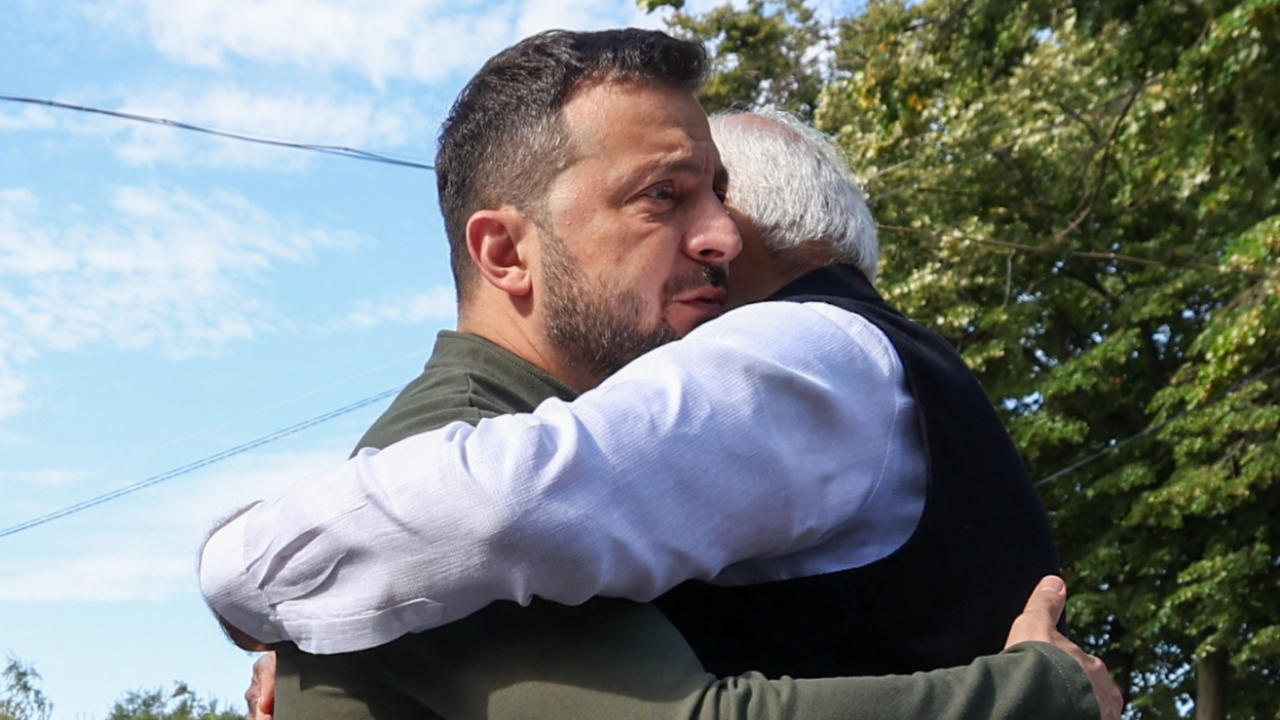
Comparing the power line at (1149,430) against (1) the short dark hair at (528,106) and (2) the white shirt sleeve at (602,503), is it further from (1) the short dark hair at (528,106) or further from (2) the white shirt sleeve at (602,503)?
(2) the white shirt sleeve at (602,503)

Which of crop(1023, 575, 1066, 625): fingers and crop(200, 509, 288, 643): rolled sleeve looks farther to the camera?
crop(1023, 575, 1066, 625): fingers

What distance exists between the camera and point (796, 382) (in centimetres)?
171

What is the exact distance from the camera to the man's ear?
2.29m

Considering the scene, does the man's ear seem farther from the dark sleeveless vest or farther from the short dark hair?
the dark sleeveless vest

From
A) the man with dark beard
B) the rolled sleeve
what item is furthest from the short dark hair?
the rolled sleeve

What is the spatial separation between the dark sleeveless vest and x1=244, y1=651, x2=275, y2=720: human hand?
0.73 m

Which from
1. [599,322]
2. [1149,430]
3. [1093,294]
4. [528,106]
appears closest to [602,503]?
[599,322]

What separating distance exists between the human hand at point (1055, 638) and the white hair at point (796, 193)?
0.58 metres

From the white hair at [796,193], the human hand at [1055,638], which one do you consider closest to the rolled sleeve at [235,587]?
the human hand at [1055,638]

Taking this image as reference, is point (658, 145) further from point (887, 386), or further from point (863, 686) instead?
point (863, 686)

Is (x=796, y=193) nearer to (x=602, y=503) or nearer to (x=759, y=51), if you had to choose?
(x=602, y=503)

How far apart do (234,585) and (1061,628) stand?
102 centimetres

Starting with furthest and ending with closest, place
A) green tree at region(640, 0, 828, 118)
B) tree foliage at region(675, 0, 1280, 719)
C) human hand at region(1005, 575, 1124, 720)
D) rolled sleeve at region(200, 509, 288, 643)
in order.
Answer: green tree at region(640, 0, 828, 118) < tree foliage at region(675, 0, 1280, 719) < human hand at region(1005, 575, 1124, 720) < rolled sleeve at region(200, 509, 288, 643)

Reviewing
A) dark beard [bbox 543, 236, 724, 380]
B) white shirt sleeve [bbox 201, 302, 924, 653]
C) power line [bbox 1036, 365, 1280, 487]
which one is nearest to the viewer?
white shirt sleeve [bbox 201, 302, 924, 653]
